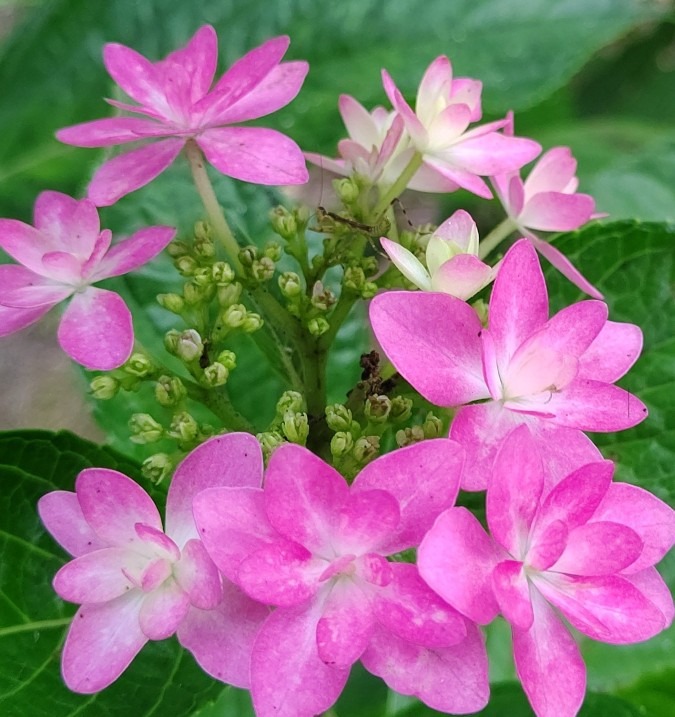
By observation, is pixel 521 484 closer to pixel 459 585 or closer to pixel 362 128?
pixel 459 585

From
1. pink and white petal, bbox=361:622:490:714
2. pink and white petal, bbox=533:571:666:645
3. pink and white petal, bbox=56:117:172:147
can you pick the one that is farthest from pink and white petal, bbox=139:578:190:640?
pink and white petal, bbox=56:117:172:147

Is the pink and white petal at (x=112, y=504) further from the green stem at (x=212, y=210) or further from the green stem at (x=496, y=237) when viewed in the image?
the green stem at (x=496, y=237)

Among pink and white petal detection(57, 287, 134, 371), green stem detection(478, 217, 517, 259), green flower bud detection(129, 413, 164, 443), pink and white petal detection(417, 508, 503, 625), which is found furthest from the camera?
green stem detection(478, 217, 517, 259)

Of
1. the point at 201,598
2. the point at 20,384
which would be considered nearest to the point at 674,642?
the point at 201,598

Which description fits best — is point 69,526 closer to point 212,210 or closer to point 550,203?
point 212,210

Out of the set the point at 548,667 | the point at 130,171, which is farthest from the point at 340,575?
the point at 130,171

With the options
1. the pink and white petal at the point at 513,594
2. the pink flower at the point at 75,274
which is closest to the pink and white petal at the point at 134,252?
the pink flower at the point at 75,274

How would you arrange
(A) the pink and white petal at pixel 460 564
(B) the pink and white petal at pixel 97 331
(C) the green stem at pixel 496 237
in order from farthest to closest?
(C) the green stem at pixel 496 237 → (B) the pink and white petal at pixel 97 331 → (A) the pink and white petal at pixel 460 564

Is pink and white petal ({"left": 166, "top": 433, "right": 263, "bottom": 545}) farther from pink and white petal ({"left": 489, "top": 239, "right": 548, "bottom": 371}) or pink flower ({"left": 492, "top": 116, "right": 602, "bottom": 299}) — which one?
pink flower ({"left": 492, "top": 116, "right": 602, "bottom": 299})
